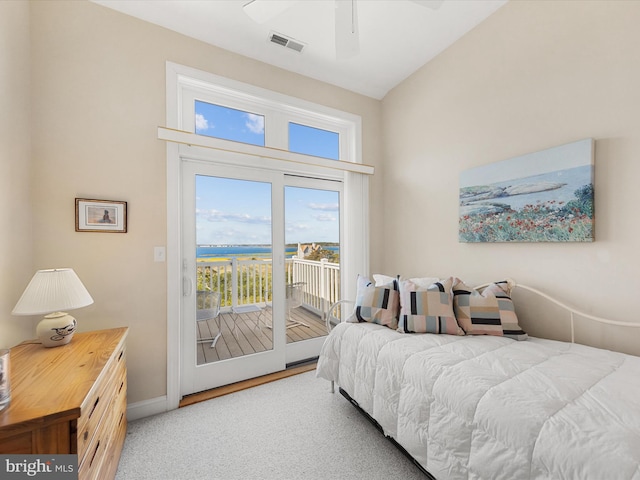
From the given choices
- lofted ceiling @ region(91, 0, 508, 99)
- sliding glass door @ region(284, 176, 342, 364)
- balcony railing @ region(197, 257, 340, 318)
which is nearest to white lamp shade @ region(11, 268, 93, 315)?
balcony railing @ region(197, 257, 340, 318)

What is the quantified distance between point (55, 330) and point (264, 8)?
2140mm

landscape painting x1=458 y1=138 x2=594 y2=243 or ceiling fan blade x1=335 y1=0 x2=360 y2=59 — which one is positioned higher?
ceiling fan blade x1=335 y1=0 x2=360 y2=59

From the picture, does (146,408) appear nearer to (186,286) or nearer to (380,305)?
(186,286)

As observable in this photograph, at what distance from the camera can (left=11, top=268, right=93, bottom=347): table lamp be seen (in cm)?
137

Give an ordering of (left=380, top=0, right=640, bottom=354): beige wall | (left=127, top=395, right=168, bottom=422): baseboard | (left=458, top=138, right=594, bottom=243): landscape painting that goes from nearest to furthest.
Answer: (left=380, top=0, right=640, bottom=354): beige wall, (left=458, top=138, right=594, bottom=243): landscape painting, (left=127, top=395, right=168, bottom=422): baseboard

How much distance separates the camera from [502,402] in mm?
1090

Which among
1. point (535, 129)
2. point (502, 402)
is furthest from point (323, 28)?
point (502, 402)

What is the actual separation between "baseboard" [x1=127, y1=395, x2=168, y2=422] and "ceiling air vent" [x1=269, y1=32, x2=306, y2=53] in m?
3.09

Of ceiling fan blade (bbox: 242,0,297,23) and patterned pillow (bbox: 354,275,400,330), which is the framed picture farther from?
patterned pillow (bbox: 354,275,400,330)

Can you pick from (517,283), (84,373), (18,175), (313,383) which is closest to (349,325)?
(313,383)

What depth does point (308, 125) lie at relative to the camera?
9.68ft

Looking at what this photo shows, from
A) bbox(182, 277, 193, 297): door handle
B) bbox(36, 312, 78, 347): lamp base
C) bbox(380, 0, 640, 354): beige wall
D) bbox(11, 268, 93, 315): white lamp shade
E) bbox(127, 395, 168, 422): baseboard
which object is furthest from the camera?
bbox(182, 277, 193, 297): door handle

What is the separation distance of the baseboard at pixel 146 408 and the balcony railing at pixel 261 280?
2.76 ft

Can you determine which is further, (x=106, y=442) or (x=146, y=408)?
(x=146, y=408)
